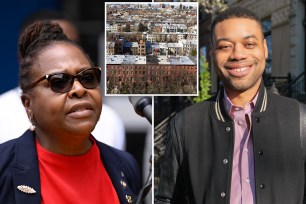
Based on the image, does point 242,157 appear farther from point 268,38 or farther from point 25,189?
point 25,189

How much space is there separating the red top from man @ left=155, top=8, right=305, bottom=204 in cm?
57

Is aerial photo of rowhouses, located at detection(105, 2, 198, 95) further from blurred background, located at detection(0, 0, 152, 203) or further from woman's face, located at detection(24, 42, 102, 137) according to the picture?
woman's face, located at detection(24, 42, 102, 137)

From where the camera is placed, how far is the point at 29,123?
2324 mm

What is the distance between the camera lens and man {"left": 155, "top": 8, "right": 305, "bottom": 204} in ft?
7.35

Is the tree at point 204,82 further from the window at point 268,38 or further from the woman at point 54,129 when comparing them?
the woman at point 54,129

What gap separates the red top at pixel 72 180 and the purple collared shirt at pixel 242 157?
0.66 metres

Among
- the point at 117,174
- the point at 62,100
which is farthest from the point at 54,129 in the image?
the point at 117,174

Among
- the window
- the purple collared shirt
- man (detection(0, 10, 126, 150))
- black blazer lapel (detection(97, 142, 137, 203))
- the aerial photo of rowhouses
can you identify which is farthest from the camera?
the aerial photo of rowhouses

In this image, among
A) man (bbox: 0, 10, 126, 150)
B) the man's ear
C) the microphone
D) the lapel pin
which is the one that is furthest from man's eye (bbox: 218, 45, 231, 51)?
the lapel pin

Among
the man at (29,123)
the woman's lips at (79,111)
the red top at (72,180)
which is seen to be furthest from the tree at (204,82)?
the woman's lips at (79,111)

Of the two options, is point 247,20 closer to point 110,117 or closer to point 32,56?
point 110,117

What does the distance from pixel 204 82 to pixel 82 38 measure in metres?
0.79

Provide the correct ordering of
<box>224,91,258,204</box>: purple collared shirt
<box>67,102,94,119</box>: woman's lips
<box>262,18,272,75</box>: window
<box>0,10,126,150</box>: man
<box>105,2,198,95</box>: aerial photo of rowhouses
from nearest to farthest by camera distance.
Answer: <box>67,102,94,119</box>: woman's lips < <box>0,10,126,150</box>: man < <box>224,91,258,204</box>: purple collared shirt < <box>262,18,272,75</box>: window < <box>105,2,198,95</box>: aerial photo of rowhouses

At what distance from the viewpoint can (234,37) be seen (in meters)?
2.30
